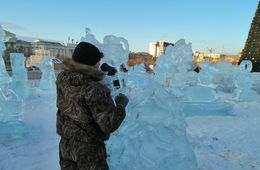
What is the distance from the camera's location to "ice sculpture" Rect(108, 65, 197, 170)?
3688mm

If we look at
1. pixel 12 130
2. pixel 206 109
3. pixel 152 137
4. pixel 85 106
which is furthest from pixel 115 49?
pixel 206 109

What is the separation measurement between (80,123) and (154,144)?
159 cm

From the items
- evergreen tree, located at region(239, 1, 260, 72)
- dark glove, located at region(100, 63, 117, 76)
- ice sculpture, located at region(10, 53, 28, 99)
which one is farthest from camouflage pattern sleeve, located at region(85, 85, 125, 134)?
evergreen tree, located at region(239, 1, 260, 72)

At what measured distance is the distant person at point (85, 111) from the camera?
2.19 metres

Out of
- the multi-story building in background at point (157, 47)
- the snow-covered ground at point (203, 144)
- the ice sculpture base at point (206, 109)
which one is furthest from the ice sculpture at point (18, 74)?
the multi-story building in background at point (157, 47)

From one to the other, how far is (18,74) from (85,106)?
7.90 m

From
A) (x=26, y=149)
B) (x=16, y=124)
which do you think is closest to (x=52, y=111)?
(x=16, y=124)

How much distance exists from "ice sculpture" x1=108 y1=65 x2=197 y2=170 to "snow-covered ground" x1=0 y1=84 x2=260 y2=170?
3.10 ft

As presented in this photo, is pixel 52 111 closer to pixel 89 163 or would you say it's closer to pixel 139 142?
pixel 139 142

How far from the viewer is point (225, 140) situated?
607 centimetres

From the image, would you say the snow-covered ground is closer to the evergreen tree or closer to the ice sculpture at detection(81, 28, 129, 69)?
the ice sculpture at detection(81, 28, 129, 69)

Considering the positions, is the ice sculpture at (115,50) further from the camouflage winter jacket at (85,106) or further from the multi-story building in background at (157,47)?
the multi-story building in background at (157,47)

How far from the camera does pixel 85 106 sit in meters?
2.24

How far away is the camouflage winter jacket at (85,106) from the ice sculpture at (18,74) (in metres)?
7.46
